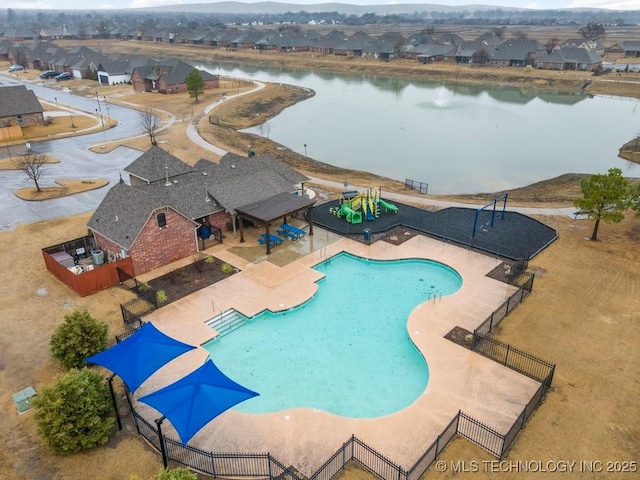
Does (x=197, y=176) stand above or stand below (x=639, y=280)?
above

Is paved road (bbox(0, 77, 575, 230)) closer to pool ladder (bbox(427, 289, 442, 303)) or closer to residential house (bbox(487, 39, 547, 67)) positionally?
pool ladder (bbox(427, 289, 442, 303))

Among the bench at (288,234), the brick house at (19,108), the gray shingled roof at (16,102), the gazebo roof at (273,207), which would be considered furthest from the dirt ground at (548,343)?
the gray shingled roof at (16,102)

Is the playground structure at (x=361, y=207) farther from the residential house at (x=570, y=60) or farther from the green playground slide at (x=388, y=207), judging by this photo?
the residential house at (x=570, y=60)

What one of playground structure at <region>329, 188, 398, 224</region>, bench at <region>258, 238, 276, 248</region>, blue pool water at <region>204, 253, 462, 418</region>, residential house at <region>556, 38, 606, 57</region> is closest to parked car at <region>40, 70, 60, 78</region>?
playground structure at <region>329, 188, 398, 224</region>

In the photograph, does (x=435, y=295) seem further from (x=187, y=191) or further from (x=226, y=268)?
(x=187, y=191)

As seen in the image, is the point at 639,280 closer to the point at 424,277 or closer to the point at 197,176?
the point at 424,277

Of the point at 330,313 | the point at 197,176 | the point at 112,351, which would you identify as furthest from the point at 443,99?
the point at 112,351
